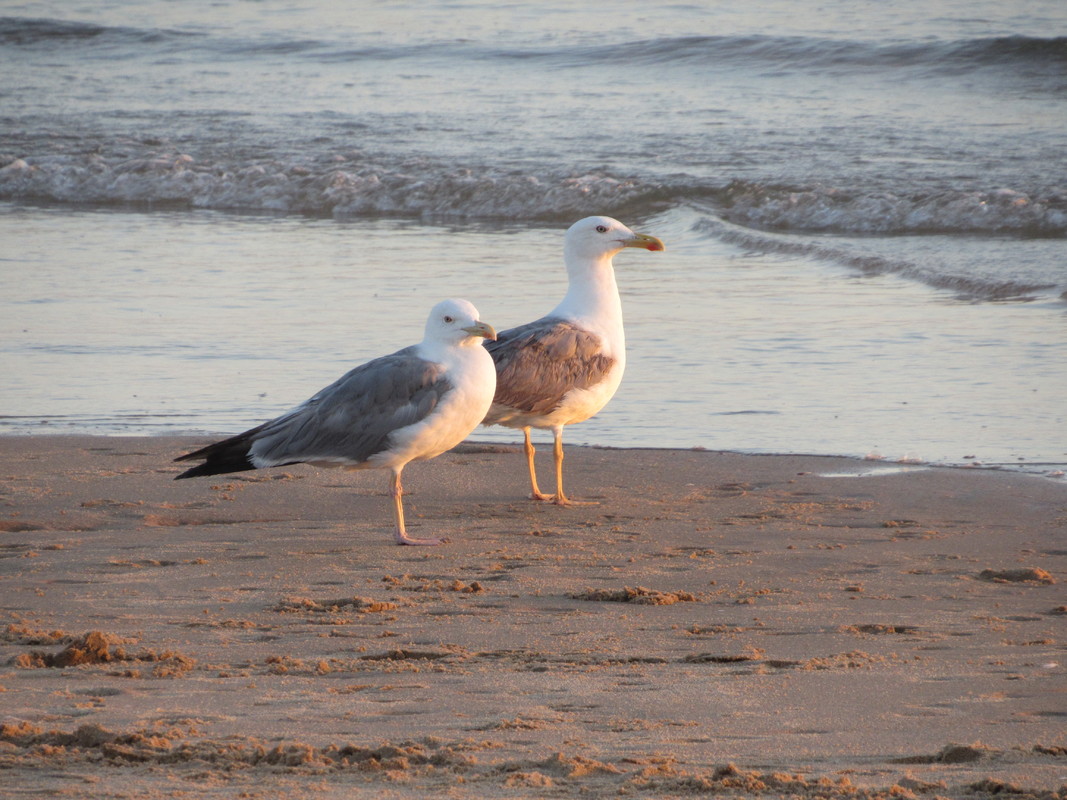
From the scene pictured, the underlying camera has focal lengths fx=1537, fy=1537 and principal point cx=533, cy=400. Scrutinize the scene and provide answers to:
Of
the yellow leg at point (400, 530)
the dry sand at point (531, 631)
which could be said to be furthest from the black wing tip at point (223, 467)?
the yellow leg at point (400, 530)

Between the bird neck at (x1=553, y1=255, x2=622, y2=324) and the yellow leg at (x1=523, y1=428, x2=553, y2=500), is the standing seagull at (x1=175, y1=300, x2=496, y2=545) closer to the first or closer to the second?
the yellow leg at (x1=523, y1=428, x2=553, y2=500)

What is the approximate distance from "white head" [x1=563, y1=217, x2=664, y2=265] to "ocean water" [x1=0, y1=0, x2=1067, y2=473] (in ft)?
2.99

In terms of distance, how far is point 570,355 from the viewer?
6.77m

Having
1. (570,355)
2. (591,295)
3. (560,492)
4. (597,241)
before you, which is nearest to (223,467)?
(560,492)

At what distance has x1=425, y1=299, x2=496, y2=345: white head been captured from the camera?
19.7 feet

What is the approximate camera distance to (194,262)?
40.2 ft

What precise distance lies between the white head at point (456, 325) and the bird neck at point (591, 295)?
42.7 inches

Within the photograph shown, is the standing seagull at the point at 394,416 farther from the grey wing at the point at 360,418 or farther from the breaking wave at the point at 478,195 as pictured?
the breaking wave at the point at 478,195

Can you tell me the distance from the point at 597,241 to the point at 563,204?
28.1 ft

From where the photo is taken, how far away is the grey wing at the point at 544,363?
6.59m

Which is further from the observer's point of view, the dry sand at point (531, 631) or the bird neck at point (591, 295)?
the bird neck at point (591, 295)

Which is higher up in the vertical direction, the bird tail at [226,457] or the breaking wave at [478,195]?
the breaking wave at [478,195]

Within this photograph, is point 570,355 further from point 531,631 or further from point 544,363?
point 531,631

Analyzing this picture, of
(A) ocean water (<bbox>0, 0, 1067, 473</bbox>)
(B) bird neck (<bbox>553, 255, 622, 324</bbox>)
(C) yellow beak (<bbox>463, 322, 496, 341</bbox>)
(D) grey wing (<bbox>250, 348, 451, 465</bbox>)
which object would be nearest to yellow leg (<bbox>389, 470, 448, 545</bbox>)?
(D) grey wing (<bbox>250, 348, 451, 465</bbox>)
